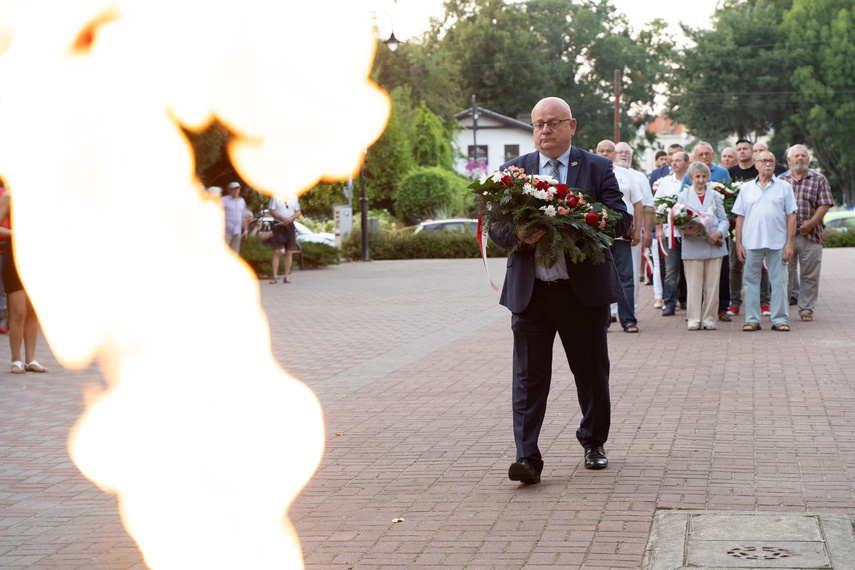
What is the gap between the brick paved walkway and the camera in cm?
443

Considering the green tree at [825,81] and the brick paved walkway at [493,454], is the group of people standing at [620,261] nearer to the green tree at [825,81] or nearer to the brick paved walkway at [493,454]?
the brick paved walkway at [493,454]

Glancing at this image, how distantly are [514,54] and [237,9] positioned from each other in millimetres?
59399

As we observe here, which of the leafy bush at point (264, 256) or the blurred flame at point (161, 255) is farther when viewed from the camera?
the leafy bush at point (264, 256)

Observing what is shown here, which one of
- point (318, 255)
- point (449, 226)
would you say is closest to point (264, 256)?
point (318, 255)

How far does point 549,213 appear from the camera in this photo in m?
5.09

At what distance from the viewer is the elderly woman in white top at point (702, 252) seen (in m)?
11.6

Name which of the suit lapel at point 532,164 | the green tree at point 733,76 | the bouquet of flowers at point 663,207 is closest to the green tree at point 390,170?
the green tree at point 733,76

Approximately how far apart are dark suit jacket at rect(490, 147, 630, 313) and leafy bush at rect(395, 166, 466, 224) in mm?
41281

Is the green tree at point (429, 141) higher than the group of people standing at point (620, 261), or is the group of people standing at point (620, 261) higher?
the green tree at point (429, 141)

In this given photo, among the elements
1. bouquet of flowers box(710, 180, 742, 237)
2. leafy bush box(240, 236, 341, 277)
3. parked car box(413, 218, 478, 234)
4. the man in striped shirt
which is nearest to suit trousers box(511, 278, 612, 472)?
bouquet of flowers box(710, 180, 742, 237)

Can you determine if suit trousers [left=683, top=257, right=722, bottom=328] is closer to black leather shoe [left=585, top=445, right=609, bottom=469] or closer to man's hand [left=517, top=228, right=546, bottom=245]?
black leather shoe [left=585, top=445, right=609, bottom=469]

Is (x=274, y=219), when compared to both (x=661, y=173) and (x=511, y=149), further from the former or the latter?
(x=511, y=149)

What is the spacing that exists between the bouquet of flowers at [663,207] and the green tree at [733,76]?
53.4 meters

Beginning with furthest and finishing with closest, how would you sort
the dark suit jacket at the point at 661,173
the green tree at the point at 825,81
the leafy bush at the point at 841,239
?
the green tree at the point at 825,81, the leafy bush at the point at 841,239, the dark suit jacket at the point at 661,173
